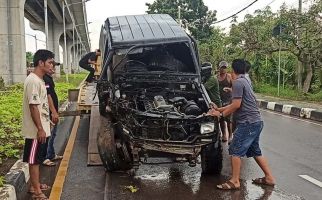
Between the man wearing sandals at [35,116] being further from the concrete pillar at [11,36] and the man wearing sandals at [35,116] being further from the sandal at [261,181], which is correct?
the concrete pillar at [11,36]

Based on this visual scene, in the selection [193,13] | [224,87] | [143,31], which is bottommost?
[224,87]

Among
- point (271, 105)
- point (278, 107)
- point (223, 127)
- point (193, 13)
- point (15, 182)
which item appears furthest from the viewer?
point (193, 13)

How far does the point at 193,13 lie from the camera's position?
160 feet

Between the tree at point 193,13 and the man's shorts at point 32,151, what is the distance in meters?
41.8

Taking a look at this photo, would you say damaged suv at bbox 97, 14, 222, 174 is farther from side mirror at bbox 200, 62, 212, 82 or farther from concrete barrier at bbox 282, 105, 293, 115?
concrete barrier at bbox 282, 105, 293, 115

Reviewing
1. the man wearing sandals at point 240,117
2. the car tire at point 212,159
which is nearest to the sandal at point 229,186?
the man wearing sandals at point 240,117

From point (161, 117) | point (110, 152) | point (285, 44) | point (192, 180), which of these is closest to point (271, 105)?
point (285, 44)

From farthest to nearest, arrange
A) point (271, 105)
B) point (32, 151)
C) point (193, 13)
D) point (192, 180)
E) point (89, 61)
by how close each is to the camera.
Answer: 1. point (193, 13)
2. point (271, 105)
3. point (89, 61)
4. point (192, 180)
5. point (32, 151)

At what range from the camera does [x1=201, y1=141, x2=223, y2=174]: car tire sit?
6.27 meters

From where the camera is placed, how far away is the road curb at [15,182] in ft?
16.4

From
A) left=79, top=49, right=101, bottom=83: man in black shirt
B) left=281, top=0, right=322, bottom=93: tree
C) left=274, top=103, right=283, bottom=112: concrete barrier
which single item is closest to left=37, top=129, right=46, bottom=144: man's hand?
left=79, top=49, right=101, bottom=83: man in black shirt

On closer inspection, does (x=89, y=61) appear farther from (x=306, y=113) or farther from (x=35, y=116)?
(x=306, y=113)

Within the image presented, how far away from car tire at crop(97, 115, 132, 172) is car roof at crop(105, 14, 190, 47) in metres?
1.82

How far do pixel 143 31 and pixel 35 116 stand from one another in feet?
11.5
